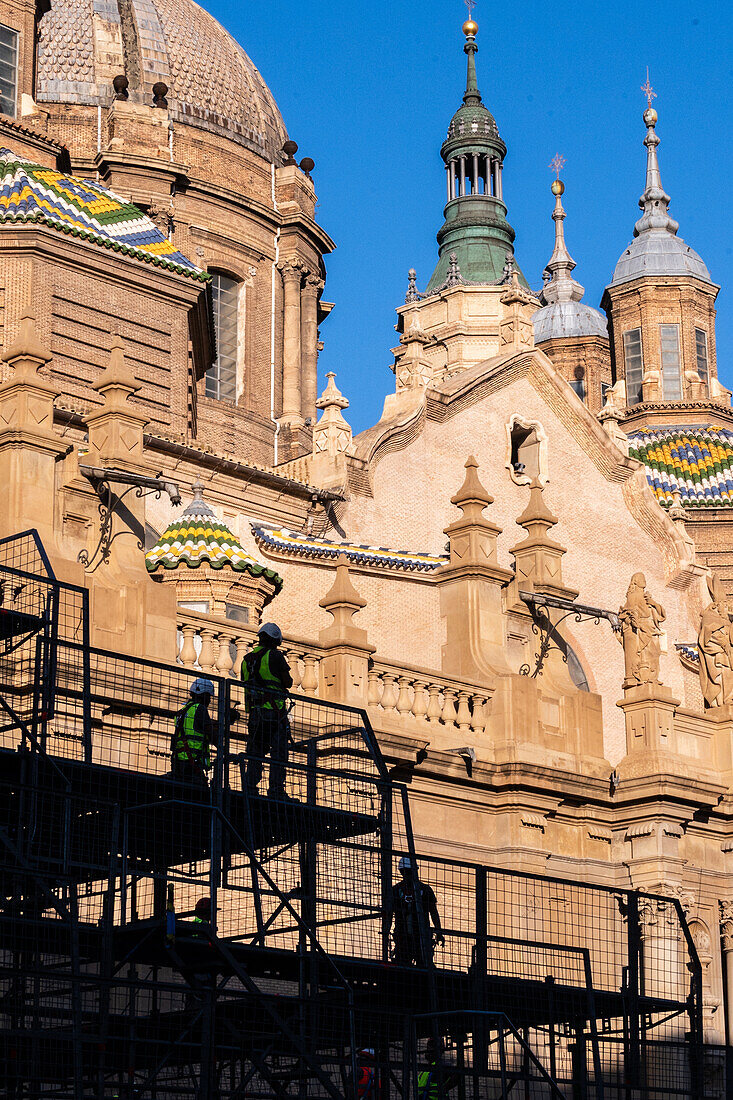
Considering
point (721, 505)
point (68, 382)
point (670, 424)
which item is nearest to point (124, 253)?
point (68, 382)

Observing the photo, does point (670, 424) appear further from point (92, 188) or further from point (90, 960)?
point (90, 960)

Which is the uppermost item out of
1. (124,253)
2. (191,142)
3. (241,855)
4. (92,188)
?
(191,142)

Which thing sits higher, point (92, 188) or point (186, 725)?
point (92, 188)

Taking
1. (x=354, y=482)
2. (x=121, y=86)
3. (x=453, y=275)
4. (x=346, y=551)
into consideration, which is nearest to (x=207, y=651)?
(x=346, y=551)

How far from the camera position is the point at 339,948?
1967 cm

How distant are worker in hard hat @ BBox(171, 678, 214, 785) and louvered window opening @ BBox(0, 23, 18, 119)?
24565 millimetres

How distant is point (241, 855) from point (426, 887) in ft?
5.80

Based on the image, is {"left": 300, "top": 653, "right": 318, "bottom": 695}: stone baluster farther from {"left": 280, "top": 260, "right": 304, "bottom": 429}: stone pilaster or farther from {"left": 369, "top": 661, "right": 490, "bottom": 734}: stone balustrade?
{"left": 280, "top": 260, "right": 304, "bottom": 429}: stone pilaster

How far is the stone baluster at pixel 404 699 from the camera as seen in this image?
22.7m

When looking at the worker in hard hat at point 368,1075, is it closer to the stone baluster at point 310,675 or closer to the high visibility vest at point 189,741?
the high visibility vest at point 189,741

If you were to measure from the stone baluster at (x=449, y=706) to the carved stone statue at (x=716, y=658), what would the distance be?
4.58 metres

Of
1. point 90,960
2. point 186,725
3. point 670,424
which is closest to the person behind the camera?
point 90,960

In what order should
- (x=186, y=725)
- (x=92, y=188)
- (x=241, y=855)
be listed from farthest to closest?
1. (x=92, y=188)
2. (x=241, y=855)
3. (x=186, y=725)

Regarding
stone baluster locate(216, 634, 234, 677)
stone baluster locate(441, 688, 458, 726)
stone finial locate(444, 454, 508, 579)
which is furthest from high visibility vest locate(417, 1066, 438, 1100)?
stone finial locate(444, 454, 508, 579)
